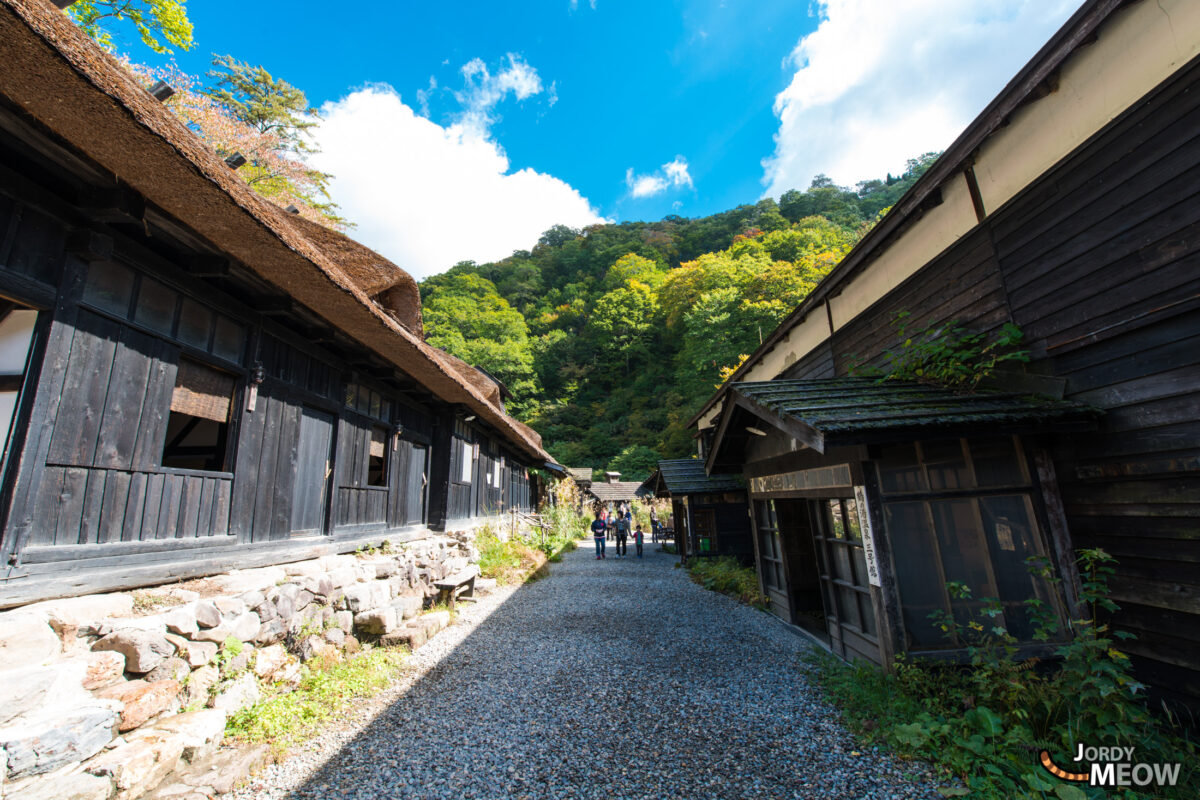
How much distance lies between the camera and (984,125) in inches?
186

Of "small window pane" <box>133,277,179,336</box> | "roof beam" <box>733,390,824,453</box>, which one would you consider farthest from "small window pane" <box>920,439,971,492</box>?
"small window pane" <box>133,277,179,336</box>

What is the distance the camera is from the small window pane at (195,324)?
4113 mm

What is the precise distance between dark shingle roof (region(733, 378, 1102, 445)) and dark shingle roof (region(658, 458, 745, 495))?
23.7ft

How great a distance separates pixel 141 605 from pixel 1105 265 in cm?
790

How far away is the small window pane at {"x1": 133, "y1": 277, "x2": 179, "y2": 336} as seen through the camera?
3.73m

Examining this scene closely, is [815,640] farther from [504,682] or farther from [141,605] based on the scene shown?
[141,605]

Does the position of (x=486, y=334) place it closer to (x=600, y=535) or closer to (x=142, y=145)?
(x=600, y=535)

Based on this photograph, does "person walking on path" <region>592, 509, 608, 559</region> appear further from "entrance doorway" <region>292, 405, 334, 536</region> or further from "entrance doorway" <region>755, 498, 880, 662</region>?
"entrance doorway" <region>292, 405, 334, 536</region>

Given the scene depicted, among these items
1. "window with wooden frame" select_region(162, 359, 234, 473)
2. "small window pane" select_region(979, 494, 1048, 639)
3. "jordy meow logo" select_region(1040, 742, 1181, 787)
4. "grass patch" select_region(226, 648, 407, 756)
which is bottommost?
"jordy meow logo" select_region(1040, 742, 1181, 787)

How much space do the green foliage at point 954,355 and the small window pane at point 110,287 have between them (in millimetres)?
7386

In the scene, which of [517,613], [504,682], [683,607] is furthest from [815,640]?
[517,613]

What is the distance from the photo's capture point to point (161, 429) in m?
3.87

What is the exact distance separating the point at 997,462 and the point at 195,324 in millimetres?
7470

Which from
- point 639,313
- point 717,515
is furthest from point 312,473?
point 639,313
